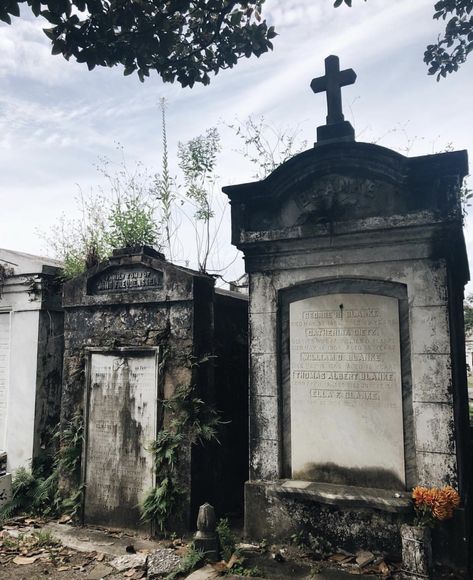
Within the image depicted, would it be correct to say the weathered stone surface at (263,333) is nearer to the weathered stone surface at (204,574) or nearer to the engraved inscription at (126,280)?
the engraved inscription at (126,280)

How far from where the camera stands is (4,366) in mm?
6527

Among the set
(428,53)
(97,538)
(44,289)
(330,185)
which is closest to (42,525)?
(97,538)

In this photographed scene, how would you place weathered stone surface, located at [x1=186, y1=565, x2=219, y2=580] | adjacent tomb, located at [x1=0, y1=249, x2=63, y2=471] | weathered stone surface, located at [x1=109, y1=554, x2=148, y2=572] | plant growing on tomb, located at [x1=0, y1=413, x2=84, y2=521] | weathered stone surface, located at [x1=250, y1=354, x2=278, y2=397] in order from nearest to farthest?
weathered stone surface, located at [x1=186, y1=565, x2=219, y2=580], weathered stone surface, located at [x1=109, y1=554, x2=148, y2=572], weathered stone surface, located at [x1=250, y1=354, x2=278, y2=397], plant growing on tomb, located at [x1=0, y1=413, x2=84, y2=521], adjacent tomb, located at [x1=0, y1=249, x2=63, y2=471]

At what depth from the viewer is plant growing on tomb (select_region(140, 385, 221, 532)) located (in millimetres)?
4828

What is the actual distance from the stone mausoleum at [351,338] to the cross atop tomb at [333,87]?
1 cm

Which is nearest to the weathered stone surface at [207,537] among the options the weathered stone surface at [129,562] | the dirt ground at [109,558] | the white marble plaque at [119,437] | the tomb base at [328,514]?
the dirt ground at [109,558]

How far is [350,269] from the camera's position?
14.3ft

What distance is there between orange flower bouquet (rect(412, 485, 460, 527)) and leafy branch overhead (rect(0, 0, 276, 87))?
4146 millimetres

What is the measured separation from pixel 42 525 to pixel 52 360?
6.64 feet

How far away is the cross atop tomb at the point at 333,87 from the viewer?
486 centimetres

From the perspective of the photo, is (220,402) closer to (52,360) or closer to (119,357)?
(119,357)

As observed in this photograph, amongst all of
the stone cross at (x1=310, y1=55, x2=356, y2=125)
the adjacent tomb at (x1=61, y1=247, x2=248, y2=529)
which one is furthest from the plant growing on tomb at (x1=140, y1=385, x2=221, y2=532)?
the stone cross at (x1=310, y1=55, x2=356, y2=125)

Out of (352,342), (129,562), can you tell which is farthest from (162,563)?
(352,342)

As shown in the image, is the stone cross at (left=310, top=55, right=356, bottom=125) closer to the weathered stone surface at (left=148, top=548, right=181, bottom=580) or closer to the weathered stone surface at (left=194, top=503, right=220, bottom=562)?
the weathered stone surface at (left=194, top=503, right=220, bottom=562)
